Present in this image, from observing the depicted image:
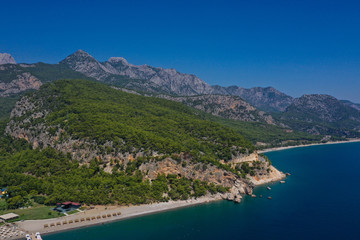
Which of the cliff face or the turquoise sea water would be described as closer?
the turquoise sea water

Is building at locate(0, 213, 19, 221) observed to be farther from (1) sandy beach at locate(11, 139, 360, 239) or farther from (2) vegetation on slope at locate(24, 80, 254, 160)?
(2) vegetation on slope at locate(24, 80, 254, 160)

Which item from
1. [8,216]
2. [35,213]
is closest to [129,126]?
[35,213]

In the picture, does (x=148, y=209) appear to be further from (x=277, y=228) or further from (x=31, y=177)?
(x=31, y=177)

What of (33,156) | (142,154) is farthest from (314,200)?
(33,156)

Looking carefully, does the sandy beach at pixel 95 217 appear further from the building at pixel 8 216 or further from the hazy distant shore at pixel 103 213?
the building at pixel 8 216

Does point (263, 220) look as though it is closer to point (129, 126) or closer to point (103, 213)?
point (103, 213)

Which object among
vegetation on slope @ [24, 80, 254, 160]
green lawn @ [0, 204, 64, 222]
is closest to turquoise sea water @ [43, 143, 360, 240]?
green lawn @ [0, 204, 64, 222]
